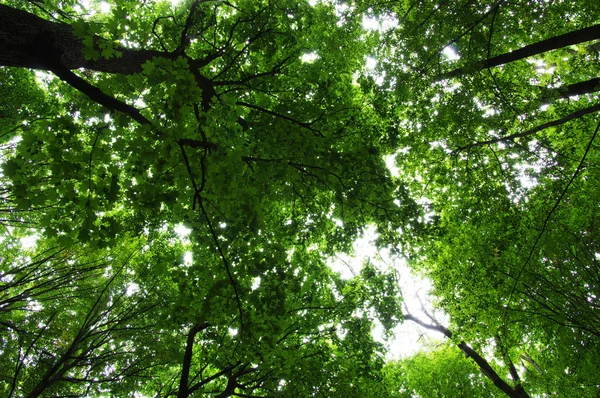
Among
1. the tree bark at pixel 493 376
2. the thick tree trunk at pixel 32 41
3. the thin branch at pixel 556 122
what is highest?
the thick tree trunk at pixel 32 41

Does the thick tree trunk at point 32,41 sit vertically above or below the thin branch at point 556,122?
above

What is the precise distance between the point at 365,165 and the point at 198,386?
20.0 feet

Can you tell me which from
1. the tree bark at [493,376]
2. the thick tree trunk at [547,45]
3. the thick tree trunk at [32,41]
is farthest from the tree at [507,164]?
the thick tree trunk at [32,41]

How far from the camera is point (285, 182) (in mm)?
4812

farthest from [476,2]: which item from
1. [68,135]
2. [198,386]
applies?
[198,386]

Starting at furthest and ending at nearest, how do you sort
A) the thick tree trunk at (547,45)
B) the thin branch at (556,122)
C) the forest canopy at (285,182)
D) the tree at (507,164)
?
the tree at (507,164) < the thick tree trunk at (547,45) < the thin branch at (556,122) < the forest canopy at (285,182)

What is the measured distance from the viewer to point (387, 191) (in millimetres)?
4270

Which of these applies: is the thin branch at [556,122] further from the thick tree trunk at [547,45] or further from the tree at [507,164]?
the thick tree trunk at [547,45]

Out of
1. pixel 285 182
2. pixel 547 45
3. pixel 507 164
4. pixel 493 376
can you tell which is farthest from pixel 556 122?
pixel 493 376

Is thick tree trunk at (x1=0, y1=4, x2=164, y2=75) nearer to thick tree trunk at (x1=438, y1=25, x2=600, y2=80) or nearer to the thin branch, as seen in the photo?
thick tree trunk at (x1=438, y1=25, x2=600, y2=80)

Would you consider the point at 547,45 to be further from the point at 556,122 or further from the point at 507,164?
the point at 507,164

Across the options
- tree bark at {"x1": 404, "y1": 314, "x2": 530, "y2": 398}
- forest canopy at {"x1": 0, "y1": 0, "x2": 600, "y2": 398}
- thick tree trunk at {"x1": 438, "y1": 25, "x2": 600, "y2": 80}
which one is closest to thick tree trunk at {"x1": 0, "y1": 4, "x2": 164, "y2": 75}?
forest canopy at {"x1": 0, "y1": 0, "x2": 600, "y2": 398}

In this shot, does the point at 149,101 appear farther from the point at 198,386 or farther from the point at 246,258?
the point at 198,386

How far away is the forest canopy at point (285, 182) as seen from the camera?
10.2 feet
